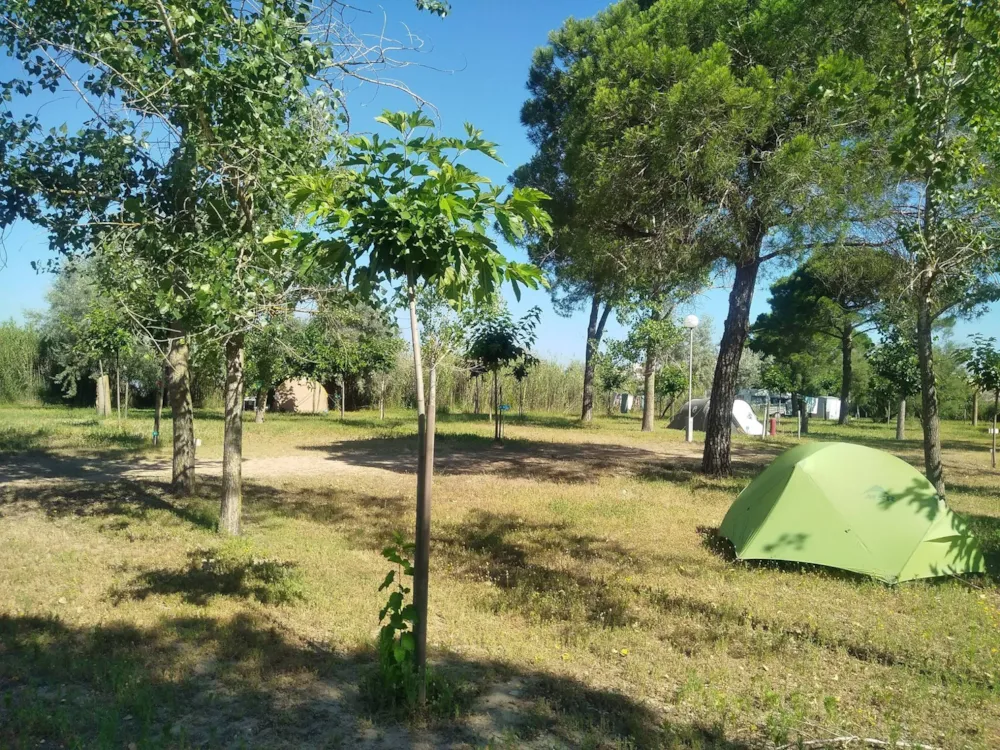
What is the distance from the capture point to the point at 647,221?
11.3 metres

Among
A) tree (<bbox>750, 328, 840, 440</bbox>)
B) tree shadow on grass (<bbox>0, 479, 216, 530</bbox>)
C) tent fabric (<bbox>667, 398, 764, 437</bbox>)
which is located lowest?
tree shadow on grass (<bbox>0, 479, 216, 530</bbox>)

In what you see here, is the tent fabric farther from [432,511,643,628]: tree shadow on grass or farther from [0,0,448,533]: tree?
[0,0,448,533]: tree

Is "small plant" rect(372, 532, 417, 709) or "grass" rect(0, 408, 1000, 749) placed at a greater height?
"small plant" rect(372, 532, 417, 709)

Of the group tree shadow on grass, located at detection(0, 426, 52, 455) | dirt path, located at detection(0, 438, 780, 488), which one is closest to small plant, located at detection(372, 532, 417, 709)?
dirt path, located at detection(0, 438, 780, 488)

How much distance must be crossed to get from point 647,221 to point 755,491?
17.7 feet

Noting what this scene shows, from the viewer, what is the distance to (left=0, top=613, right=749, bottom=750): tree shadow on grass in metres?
3.28

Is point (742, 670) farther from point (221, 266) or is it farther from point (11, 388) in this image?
point (11, 388)

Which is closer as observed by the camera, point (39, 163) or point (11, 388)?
point (39, 163)

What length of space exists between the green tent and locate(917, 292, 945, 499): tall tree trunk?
191cm

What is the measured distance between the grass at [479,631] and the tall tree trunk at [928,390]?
0.89 meters

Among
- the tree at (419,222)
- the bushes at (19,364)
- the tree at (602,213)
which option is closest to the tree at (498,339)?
the tree at (602,213)

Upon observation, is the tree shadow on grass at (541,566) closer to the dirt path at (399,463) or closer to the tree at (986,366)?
the dirt path at (399,463)

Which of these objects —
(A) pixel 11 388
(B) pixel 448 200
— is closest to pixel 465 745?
(B) pixel 448 200

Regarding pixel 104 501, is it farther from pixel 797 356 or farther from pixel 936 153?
pixel 797 356
